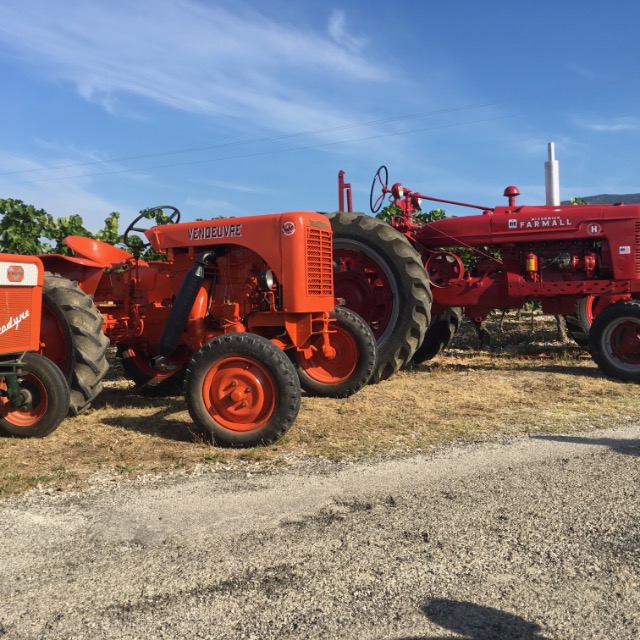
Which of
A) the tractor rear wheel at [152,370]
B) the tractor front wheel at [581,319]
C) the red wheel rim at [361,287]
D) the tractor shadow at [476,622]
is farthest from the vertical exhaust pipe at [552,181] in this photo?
the tractor shadow at [476,622]

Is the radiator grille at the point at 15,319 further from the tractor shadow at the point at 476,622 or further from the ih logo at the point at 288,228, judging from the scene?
the tractor shadow at the point at 476,622

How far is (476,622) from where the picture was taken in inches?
85.1

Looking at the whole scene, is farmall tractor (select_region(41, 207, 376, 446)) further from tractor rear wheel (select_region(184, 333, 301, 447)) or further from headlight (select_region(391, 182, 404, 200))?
headlight (select_region(391, 182, 404, 200))

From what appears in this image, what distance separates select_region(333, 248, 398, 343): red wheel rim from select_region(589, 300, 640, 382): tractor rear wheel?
2.49m

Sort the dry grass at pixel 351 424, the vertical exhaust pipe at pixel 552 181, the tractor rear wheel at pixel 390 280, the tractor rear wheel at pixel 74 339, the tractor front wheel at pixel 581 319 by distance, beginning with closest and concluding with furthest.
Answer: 1. the dry grass at pixel 351 424
2. the tractor rear wheel at pixel 74 339
3. the tractor rear wheel at pixel 390 280
4. the tractor front wheel at pixel 581 319
5. the vertical exhaust pipe at pixel 552 181

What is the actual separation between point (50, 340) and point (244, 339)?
6.57ft

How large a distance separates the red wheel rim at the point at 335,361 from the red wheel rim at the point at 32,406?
7.61ft

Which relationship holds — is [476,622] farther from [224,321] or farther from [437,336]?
[437,336]

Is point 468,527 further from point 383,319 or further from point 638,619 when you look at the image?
point 383,319

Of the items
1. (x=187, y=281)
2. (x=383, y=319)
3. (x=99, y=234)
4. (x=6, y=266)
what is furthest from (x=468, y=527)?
(x=99, y=234)

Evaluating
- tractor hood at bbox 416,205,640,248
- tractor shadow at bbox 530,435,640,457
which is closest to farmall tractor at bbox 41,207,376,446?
tractor shadow at bbox 530,435,640,457

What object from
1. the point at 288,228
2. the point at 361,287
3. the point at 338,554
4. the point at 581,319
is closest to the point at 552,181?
the point at 581,319

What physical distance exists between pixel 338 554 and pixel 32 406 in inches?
125

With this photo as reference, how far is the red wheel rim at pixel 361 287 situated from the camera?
7543mm
